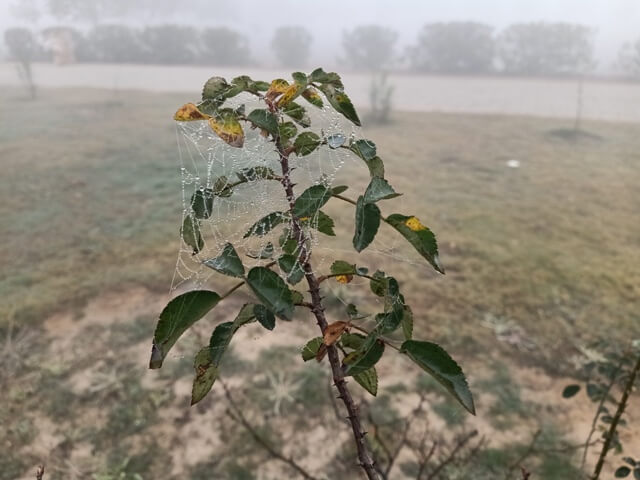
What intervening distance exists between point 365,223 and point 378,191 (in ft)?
0.11

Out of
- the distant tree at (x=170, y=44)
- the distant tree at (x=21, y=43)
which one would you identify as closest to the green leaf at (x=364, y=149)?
the distant tree at (x=21, y=43)

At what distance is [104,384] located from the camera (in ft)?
6.52

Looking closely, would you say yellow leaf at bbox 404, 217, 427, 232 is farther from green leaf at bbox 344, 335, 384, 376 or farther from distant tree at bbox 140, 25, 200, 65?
distant tree at bbox 140, 25, 200, 65

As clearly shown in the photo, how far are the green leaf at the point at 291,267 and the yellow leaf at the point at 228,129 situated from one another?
133mm

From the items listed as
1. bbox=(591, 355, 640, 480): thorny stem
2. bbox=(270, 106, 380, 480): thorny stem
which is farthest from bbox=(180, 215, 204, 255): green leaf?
bbox=(591, 355, 640, 480): thorny stem

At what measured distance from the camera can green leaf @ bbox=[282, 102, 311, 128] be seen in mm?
622

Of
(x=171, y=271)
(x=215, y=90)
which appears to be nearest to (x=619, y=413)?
(x=215, y=90)

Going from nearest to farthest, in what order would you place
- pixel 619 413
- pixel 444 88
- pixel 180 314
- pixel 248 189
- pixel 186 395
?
pixel 180 314
pixel 619 413
pixel 248 189
pixel 186 395
pixel 444 88

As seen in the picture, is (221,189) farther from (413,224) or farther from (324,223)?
(413,224)

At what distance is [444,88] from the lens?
29.8 ft

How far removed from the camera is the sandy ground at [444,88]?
24.1 ft

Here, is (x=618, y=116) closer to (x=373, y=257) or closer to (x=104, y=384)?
(x=373, y=257)

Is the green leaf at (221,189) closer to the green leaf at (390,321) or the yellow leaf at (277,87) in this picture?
the yellow leaf at (277,87)

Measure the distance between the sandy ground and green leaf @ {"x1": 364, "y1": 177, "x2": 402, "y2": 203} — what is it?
22.3 feet
